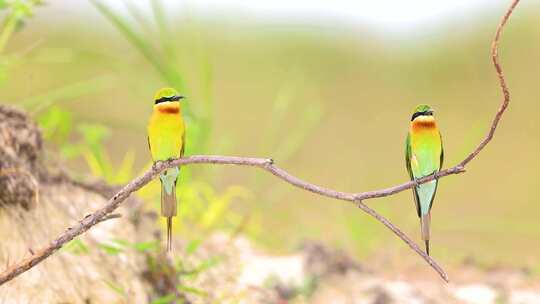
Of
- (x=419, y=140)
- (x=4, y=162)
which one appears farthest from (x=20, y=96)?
(x=419, y=140)

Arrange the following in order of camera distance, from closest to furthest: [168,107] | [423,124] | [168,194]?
[423,124], [168,107], [168,194]

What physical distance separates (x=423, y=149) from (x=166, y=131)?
61cm

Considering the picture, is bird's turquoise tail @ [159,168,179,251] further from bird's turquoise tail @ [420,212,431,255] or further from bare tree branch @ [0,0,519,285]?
bird's turquoise tail @ [420,212,431,255]

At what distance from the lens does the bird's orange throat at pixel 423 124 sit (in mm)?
1861

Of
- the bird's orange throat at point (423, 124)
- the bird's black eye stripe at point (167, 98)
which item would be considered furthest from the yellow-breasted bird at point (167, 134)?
the bird's orange throat at point (423, 124)

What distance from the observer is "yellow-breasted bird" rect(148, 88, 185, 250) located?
1981 millimetres

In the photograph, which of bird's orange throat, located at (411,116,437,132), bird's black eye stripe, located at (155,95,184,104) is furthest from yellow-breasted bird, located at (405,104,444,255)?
bird's black eye stripe, located at (155,95,184,104)

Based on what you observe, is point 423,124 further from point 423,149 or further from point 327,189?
point 327,189

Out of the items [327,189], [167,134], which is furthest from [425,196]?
[167,134]

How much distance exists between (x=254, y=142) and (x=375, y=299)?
14.8 feet

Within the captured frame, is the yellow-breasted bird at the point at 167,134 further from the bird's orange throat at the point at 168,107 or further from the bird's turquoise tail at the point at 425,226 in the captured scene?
the bird's turquoise tail at the point at 425,226

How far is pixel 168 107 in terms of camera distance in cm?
200

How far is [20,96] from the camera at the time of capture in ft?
13.3

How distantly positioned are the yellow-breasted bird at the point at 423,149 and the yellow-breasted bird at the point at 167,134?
0.54 meters
